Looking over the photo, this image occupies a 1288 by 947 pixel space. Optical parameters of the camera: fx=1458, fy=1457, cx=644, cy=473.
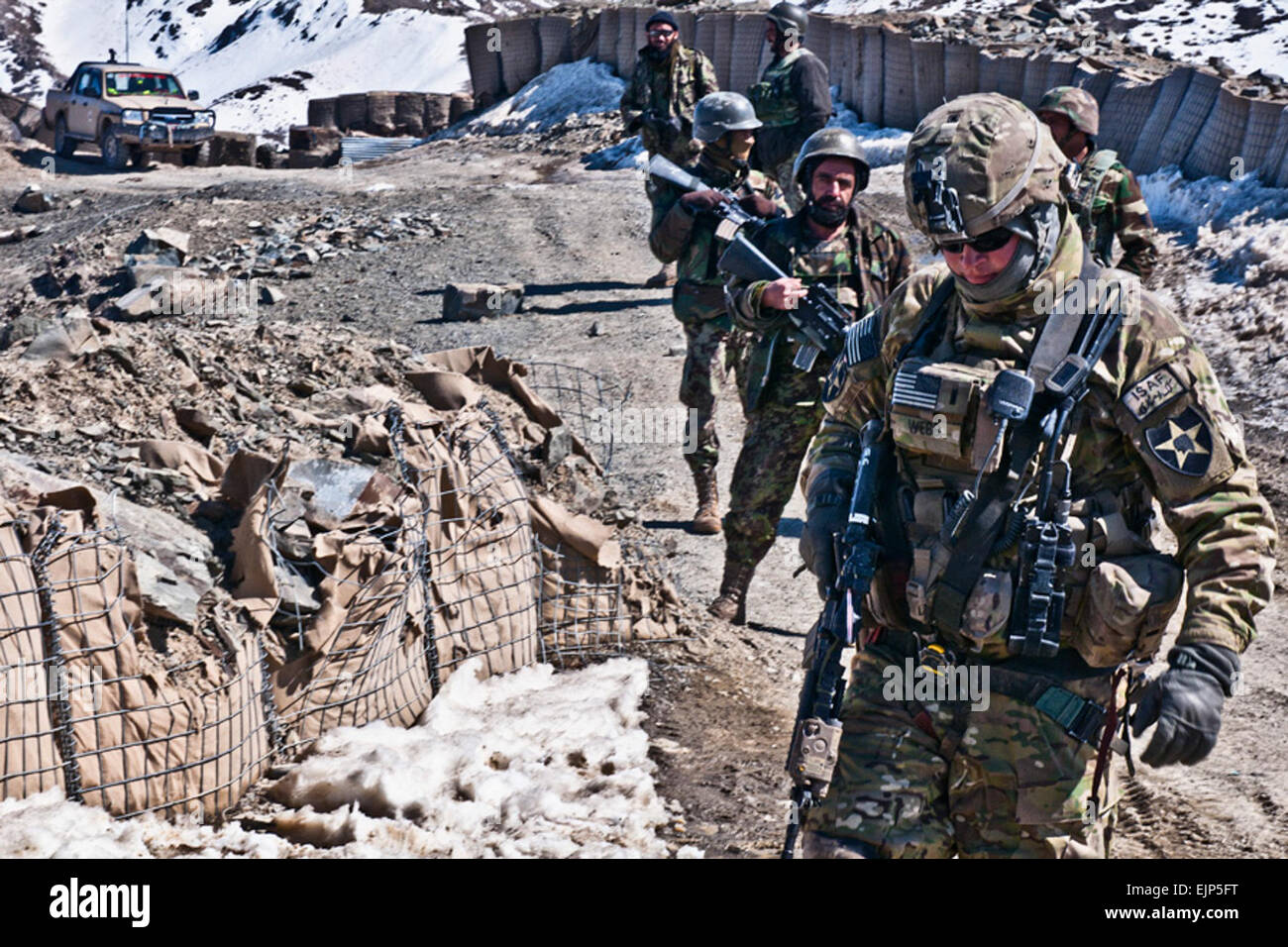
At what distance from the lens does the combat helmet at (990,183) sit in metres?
2.86

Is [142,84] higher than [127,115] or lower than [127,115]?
higher

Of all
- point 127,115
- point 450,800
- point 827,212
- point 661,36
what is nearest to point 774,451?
point 827,212

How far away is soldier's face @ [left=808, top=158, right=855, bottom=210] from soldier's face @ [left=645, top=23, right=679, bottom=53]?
225 inches

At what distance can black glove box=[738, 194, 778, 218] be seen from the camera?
676 centimetres

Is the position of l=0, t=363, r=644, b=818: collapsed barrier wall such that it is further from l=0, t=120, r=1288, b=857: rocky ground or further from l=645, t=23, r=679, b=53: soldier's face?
l=645, t=23, r=679, b=53: soldier's face

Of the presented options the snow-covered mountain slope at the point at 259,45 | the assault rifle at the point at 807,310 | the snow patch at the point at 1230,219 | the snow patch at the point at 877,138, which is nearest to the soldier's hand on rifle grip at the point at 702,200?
the assault rifle at the point at 807,310

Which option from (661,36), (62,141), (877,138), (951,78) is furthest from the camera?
(62,141)

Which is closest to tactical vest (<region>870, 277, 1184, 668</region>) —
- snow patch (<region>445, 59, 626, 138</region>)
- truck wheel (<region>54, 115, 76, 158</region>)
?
snow patch (<region>445, 59, 626, 138</region>)

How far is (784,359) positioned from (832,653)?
117 inches

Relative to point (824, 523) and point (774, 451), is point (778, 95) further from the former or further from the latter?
point (824, 523)

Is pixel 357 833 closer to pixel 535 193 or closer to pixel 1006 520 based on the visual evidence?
pixel 1006 520

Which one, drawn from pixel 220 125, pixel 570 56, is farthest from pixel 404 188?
pixel 220 125

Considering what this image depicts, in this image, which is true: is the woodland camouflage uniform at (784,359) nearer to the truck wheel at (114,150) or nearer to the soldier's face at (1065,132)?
the soldier's face at (1065,132)

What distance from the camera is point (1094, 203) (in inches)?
276
